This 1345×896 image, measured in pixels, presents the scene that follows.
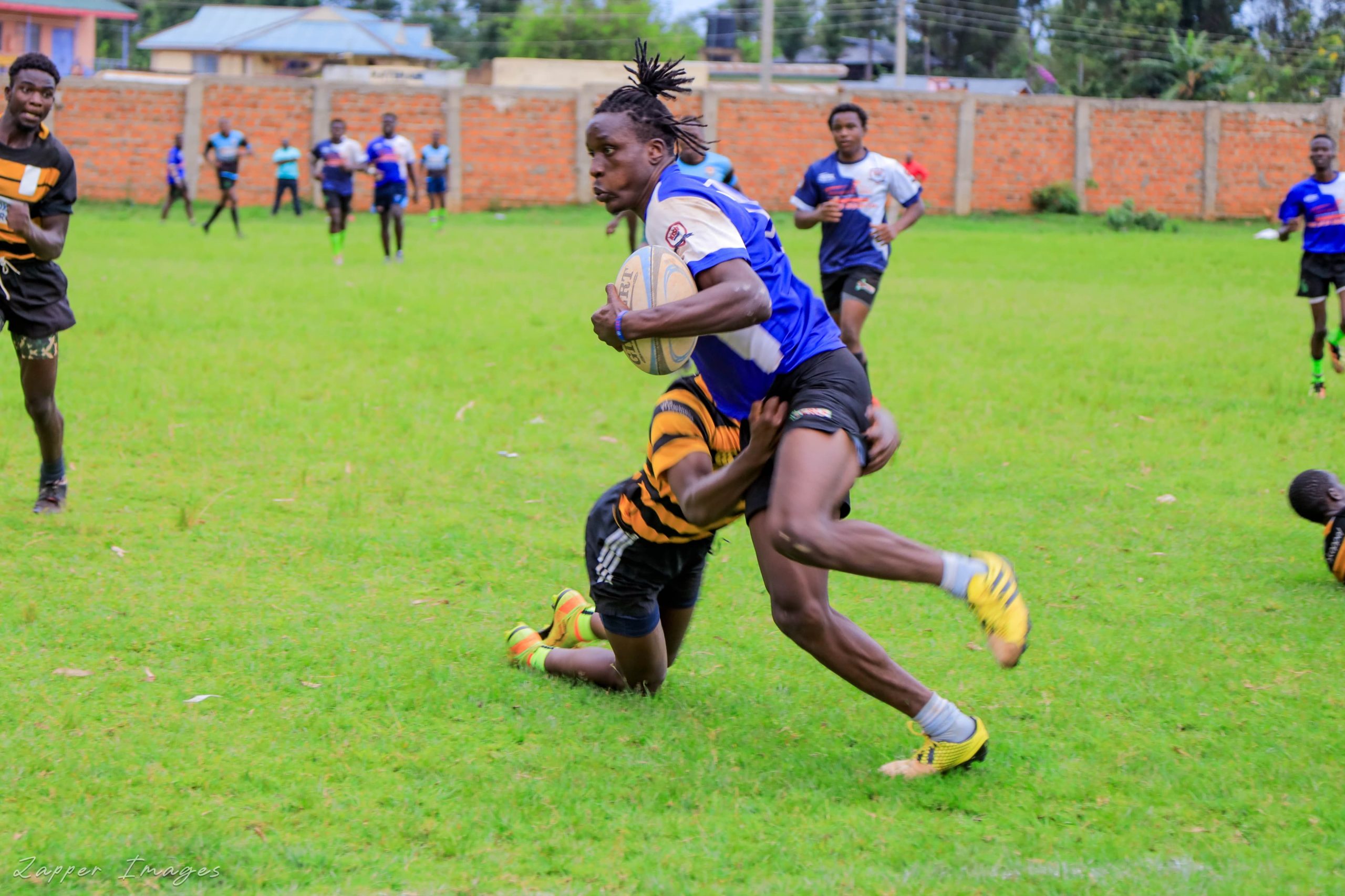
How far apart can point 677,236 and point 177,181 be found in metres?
27.9

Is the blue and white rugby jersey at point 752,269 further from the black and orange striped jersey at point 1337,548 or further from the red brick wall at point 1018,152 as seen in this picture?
the red brick wall at point 1018,152

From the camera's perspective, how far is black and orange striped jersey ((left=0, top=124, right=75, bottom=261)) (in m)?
6.74

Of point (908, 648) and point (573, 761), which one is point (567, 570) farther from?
point (573, 761)

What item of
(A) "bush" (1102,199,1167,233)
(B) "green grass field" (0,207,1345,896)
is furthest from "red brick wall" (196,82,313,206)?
(B) "green grass field" (0,207,1345,896)

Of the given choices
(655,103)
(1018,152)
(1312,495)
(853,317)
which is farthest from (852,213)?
(1018,152)

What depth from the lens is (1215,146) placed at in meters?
36.1

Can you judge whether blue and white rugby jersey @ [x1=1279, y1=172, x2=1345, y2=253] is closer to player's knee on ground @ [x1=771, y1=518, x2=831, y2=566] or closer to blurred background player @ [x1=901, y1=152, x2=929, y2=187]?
player's knee on ground @ [x1=771, y1=518, x2=831, y2=566]

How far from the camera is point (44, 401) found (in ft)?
23.5

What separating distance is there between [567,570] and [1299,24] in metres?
65.1

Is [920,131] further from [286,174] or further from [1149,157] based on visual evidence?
[286,174]

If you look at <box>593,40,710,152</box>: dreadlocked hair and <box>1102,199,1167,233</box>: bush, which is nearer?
<box>593,40,710,152</box>: dreadlocked hair

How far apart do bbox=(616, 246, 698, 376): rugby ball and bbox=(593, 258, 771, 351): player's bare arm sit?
0.05m

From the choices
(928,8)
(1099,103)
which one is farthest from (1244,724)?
(928,8)

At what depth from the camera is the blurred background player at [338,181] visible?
20.7 meters
